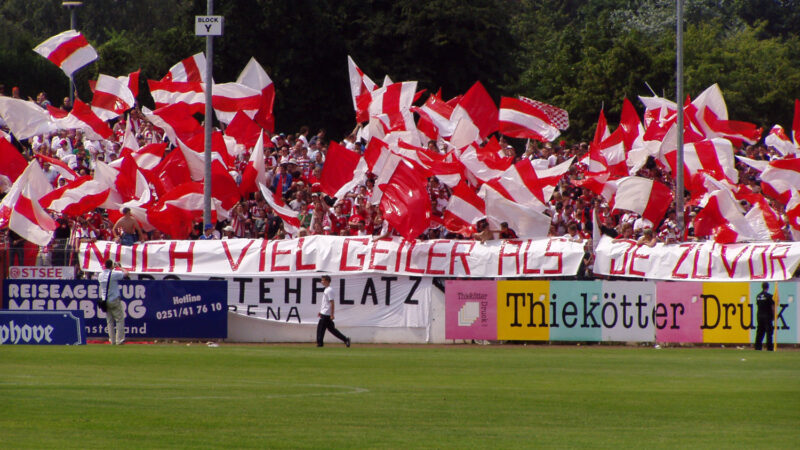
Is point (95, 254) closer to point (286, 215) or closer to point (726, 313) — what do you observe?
point (286, 215)

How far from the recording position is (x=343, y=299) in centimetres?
3012

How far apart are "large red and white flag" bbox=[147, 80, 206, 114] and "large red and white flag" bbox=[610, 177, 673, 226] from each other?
11.2 m

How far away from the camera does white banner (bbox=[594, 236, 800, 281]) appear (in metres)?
27.3

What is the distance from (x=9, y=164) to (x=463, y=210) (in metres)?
11.5

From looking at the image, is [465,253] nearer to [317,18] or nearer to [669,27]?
[317,18]

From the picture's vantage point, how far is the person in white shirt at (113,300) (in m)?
27.1

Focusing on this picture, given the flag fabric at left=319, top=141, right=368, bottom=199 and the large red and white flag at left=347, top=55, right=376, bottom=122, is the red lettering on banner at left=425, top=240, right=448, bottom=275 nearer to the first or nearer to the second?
the flag fabric at left=319, top=141, right=368, bottom=199

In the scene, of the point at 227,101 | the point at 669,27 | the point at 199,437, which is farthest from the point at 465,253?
the point at 669,27

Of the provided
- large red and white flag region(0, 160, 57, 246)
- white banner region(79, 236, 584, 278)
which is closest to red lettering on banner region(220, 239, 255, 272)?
white banner region(79, 236, 584, 278)

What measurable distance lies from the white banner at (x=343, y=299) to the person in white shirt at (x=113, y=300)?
3.09 m

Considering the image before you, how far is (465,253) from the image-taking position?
2922 cm

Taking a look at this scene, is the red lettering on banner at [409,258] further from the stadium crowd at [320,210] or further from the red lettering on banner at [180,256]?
the red lettering on banner at [180,256]

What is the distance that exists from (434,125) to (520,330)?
6910mm

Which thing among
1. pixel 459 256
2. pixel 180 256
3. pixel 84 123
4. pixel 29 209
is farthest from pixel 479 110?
pixel 29 209
